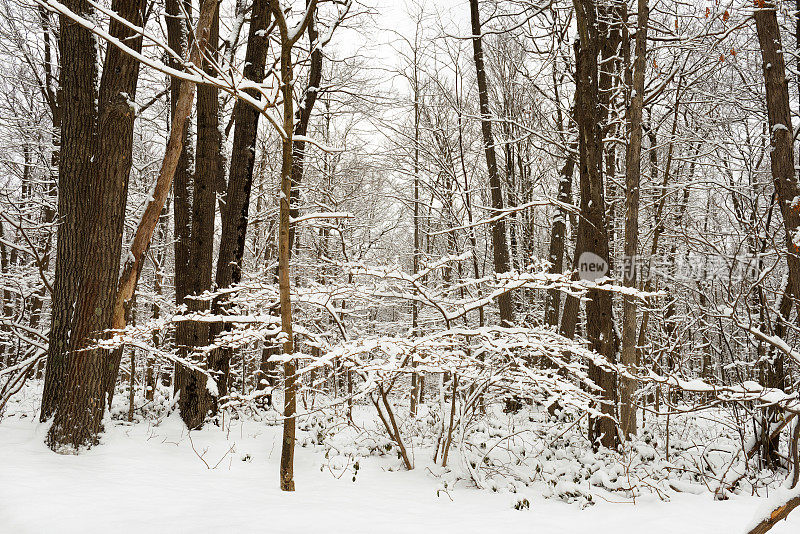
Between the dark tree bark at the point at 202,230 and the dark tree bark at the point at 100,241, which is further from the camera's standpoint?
the dark tree bark at the point at 202,230

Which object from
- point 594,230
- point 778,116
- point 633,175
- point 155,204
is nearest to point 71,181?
point 155,204

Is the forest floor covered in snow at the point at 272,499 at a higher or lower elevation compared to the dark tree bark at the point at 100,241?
lower

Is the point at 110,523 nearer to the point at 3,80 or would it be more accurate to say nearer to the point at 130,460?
the point at 130,460

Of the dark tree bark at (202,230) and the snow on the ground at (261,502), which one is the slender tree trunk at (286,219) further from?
the dark tree bark at (202,230)

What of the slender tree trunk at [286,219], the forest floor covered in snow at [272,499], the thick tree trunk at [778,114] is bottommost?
the forest floor covered in snow at [272,499]

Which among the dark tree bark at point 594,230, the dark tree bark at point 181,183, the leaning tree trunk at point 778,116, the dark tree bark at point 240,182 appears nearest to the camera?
the leaning tree trunk at point 778,116

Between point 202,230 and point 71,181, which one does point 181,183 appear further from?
point 71,181

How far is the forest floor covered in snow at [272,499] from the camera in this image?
3451mm

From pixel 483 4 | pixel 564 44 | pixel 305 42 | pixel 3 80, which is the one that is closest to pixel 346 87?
pixel 305 42

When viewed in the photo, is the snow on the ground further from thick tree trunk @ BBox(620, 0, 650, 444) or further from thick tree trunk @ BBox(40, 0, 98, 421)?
thick tree trunk @ BBox(620, 0, 650, 444)

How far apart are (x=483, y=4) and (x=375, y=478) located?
859 centimetres

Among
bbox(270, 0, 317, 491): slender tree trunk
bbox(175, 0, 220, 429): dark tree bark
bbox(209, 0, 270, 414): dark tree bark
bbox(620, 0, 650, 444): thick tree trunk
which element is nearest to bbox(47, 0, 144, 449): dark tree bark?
bbox(175, 0, 220, 429): dark tree bark

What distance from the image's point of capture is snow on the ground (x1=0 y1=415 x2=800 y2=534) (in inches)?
135

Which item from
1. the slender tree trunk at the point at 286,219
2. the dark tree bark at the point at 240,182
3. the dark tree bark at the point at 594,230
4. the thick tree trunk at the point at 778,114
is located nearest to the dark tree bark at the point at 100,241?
the dark tree bark at the point at 240,182
